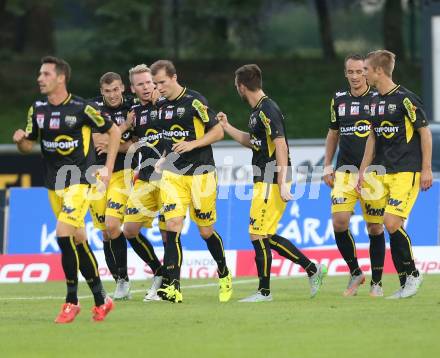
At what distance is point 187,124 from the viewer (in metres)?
12.5

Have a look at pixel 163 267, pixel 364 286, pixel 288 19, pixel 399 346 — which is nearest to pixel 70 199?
pixel 163 267

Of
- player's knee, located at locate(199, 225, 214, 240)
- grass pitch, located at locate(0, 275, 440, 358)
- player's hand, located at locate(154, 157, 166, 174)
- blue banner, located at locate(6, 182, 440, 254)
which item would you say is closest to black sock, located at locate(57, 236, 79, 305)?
grass pitch, located at locate(0, 275, 440, 358)

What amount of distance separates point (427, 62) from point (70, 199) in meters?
13.7

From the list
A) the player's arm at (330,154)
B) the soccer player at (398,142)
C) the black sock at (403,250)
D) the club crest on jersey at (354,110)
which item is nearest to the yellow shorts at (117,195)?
the player's arm at (330,154)

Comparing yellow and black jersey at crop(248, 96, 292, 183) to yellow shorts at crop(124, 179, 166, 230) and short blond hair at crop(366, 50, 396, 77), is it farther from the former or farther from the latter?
yellow shorts at crop(124, 179, 166, 230)

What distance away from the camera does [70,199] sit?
10.6m

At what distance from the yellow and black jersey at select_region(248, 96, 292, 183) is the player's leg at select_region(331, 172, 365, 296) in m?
0.76

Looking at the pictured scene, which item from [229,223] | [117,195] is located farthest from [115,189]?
[229,223]

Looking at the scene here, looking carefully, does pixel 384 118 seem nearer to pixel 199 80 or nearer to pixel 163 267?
pixel 163 267

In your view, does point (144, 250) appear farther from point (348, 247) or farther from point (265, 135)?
point (348, 247)

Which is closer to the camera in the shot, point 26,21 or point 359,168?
point 359,168

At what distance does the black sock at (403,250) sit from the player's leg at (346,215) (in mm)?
856

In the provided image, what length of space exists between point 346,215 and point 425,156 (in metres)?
1.35

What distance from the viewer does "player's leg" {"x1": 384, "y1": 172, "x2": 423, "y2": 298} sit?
12.1 m
